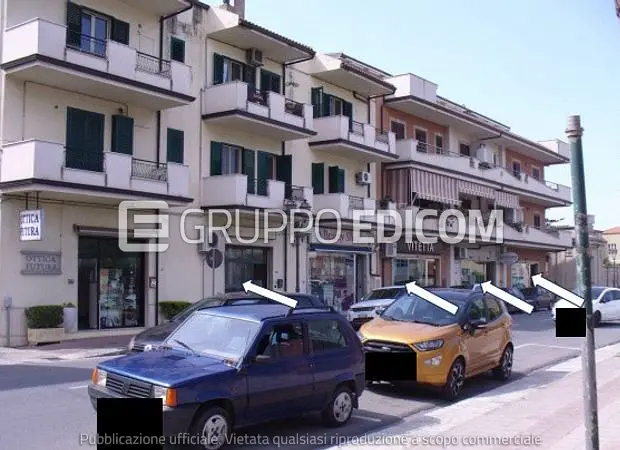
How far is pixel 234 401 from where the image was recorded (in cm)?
697

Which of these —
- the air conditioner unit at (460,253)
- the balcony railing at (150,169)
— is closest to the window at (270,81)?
the balcony railing at (150,169)

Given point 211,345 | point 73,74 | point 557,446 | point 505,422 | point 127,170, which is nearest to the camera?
point 557,446

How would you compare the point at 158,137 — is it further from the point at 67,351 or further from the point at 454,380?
the point at 454,380

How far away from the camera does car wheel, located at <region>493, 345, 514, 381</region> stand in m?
12.4

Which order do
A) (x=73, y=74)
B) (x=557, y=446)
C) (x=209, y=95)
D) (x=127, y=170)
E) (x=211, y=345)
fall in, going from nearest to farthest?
(x=557, y=446) → (x=211, y=345) → (x=73, y=74) → (x=127, y=170) → (x=209, y=95)

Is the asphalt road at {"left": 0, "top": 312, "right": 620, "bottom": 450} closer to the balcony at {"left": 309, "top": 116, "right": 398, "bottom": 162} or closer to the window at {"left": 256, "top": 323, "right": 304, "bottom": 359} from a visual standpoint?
the window at {"left": 256, "top": 323, "right": 304, "bottom": 359}

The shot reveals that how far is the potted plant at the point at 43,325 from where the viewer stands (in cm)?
1777

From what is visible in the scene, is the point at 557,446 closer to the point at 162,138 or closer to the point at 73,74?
the point at 73,74

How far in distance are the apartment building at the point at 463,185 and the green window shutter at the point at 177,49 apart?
40.8 feet

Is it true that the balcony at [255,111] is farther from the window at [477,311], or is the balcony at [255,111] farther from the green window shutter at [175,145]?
the window at [477,311]

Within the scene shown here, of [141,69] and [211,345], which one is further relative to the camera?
[141,69]

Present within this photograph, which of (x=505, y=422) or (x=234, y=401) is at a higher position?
(x=234, y=401)

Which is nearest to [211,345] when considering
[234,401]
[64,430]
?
[234,401]

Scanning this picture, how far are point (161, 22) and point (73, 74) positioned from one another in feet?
16.5
